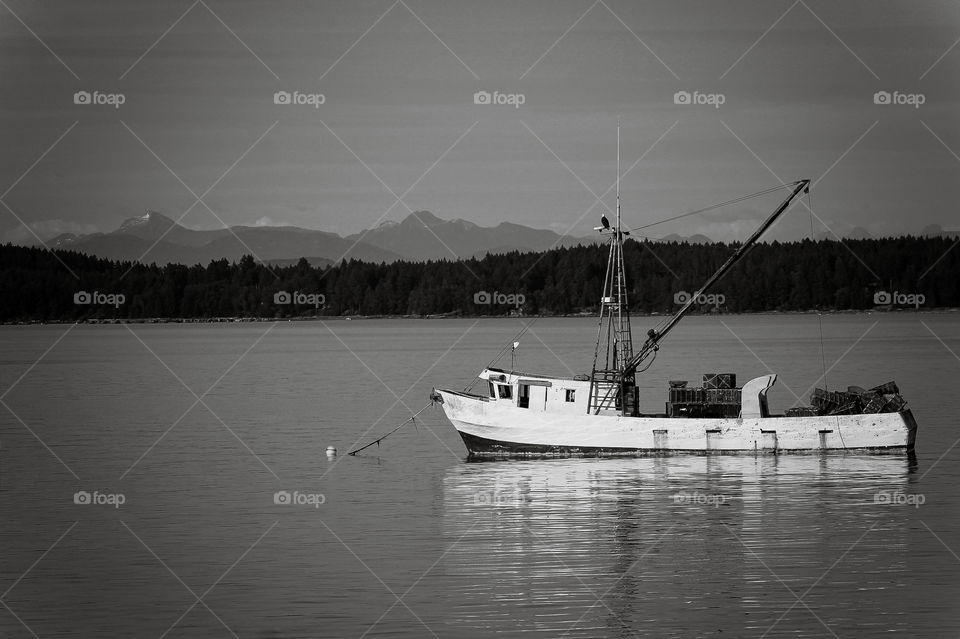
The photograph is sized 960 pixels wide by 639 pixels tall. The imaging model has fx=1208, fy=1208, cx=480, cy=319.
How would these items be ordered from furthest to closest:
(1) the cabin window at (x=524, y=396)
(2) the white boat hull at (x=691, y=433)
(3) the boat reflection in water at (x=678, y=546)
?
(1) the cabin window at (x=524, y=396) → (2) the white boat hull at (x=691, y=433) → (3) the boat reflection in water at (x=678, y=546)

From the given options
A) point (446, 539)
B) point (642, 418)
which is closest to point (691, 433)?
point (642, 418)

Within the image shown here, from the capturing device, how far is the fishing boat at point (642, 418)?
175 ft

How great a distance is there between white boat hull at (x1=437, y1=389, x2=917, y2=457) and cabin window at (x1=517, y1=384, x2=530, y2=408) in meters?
0.37

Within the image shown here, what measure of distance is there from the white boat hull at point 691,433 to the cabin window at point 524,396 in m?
0.37

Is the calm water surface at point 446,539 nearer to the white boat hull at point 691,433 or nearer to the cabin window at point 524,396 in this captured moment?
the white boat hull at point 691,433

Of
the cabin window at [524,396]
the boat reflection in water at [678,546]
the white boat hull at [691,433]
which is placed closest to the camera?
the boat reflection in water at [678,546]

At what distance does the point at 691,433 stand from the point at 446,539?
18727 millimetres

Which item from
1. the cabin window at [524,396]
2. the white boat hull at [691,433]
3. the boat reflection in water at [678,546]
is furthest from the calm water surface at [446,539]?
the cabin window at [524,396]

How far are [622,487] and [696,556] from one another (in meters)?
12.1

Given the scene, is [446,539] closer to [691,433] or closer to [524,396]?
[524,396]

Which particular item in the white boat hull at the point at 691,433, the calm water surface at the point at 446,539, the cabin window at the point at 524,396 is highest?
the cabin window at the point at 524,396

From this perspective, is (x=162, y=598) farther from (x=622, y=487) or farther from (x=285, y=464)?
(x=285, y=464)

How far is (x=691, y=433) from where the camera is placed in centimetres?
5334

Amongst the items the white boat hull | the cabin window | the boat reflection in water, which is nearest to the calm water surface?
the boat reflection in water
